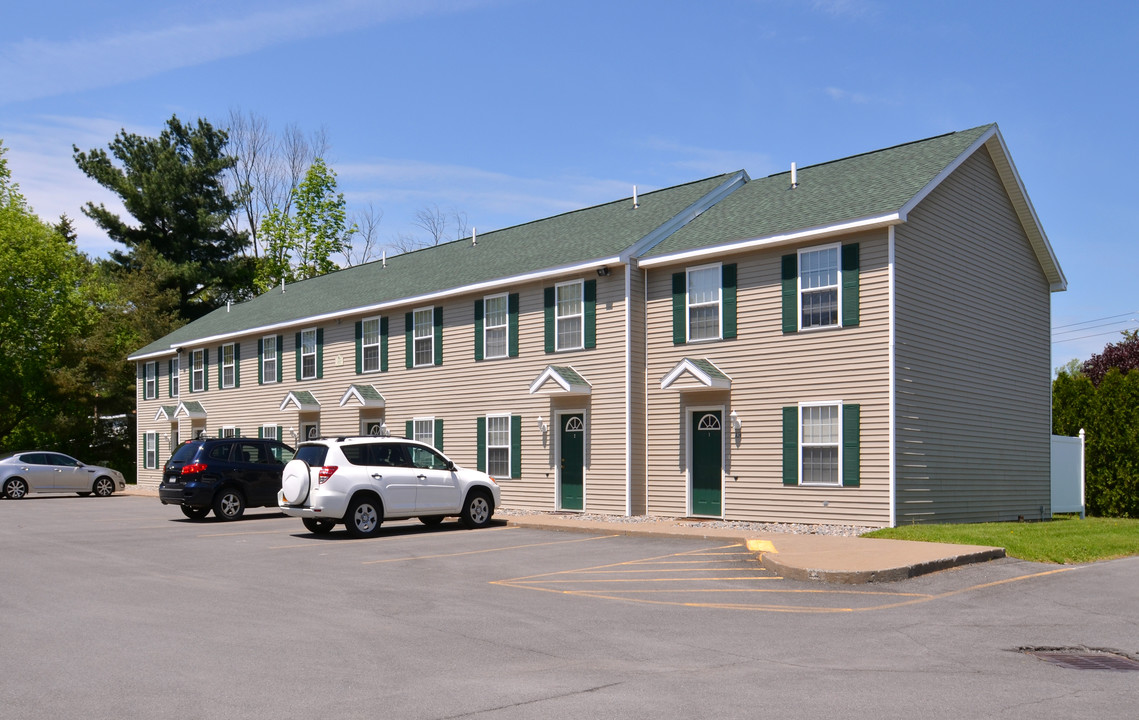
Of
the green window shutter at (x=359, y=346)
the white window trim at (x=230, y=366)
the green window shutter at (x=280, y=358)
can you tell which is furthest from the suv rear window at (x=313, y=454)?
the white window trim at (x=230, y=366)

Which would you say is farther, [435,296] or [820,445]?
[435,296]

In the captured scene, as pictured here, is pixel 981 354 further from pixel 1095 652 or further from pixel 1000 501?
pixel 1095 652

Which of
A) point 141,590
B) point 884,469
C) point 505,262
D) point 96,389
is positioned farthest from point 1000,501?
point 96,389

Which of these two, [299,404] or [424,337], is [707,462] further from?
[299,404]

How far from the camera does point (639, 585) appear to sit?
487 inches

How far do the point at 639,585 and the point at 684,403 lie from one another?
9.26m

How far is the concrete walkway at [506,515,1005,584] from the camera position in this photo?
40.3 feet

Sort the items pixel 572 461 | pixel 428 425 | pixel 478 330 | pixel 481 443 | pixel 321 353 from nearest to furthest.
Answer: pixel 572 461 < pixel 481 443 < pixel 478 330 < pixel 428 425 < pixel 321 353

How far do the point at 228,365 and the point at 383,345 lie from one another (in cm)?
1096

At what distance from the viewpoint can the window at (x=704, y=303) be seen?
68.4 feet

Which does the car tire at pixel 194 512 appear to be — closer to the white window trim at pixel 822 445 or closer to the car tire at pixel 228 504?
the car tire at pixel 228 504

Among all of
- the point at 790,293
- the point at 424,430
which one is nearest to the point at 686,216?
the point at 790,293

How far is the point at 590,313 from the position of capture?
898 inches

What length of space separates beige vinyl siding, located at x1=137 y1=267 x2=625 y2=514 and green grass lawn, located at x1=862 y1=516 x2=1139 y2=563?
23.3ft
